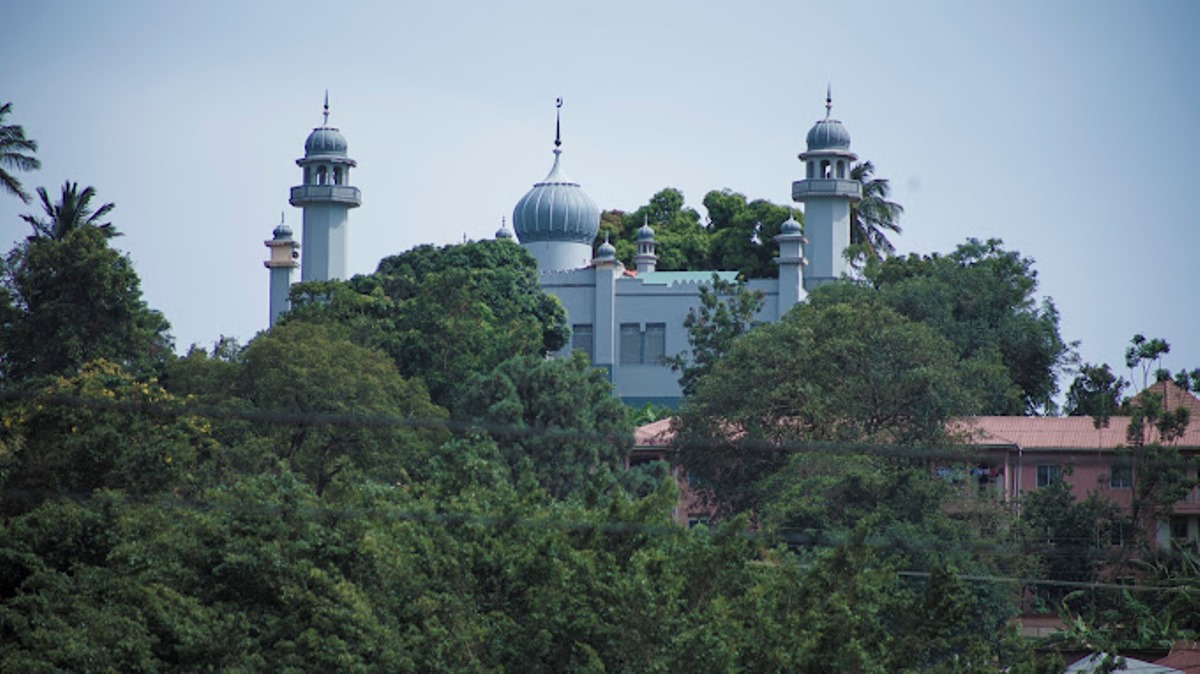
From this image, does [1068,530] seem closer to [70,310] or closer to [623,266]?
[70,310]

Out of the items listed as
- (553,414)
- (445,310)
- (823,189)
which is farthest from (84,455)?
(823,189)

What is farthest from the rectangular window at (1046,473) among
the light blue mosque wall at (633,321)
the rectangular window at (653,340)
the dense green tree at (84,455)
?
the dense green tree at (84,455)

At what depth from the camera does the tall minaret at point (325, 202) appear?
7794 cm

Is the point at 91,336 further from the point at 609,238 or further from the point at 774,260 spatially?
the point at 609,238

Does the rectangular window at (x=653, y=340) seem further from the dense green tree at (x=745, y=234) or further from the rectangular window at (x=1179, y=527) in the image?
the rectangular window at (x=1179, y=527)

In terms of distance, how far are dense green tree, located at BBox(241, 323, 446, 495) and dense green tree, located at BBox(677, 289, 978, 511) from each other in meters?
5.46

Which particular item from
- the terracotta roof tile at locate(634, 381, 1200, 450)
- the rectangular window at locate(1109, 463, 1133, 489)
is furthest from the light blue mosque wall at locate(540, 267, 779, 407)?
the rectangular window at locate(1109, 463, 1133, 489)

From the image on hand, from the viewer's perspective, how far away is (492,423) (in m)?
49.5

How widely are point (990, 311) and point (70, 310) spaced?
832 inches

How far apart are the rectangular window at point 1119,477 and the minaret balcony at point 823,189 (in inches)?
974

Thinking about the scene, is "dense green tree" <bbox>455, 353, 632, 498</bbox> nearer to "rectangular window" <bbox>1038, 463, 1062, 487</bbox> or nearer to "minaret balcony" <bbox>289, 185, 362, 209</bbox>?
"rectangular window" <bbox>1038, 463, 1062, 487</bbox>

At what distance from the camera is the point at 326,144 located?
8012cm

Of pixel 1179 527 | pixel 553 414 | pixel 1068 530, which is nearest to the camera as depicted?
pixel 1068 530

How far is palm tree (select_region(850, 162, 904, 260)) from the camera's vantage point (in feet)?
267
